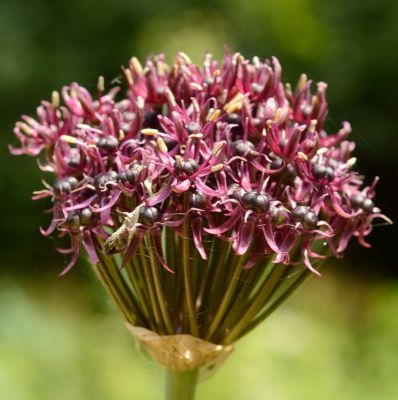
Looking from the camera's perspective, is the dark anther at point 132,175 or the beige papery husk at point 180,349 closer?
the dark anther at point 132,175

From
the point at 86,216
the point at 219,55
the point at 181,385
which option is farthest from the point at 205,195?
the point at 219,55

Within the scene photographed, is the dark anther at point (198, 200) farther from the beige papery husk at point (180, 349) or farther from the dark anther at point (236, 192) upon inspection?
the beige papery husk at point (180, 349)

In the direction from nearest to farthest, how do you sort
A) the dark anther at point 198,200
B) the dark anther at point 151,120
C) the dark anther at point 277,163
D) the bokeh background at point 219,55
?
1. the dark anther at point 198,200
2. the dark anther at point 277,163
3. the dark anther at point 151,120
4. the bokeh background at point 219,55

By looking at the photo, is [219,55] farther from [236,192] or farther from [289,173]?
[236,192]

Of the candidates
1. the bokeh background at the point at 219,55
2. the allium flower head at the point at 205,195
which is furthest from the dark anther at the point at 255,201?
the bokeh background at the point at 219,55

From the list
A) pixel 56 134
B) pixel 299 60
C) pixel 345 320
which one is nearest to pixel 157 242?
pixel 56 134

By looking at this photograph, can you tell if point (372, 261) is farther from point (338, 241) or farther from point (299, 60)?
point (338, 241)

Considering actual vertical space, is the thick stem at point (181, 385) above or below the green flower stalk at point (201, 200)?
below
